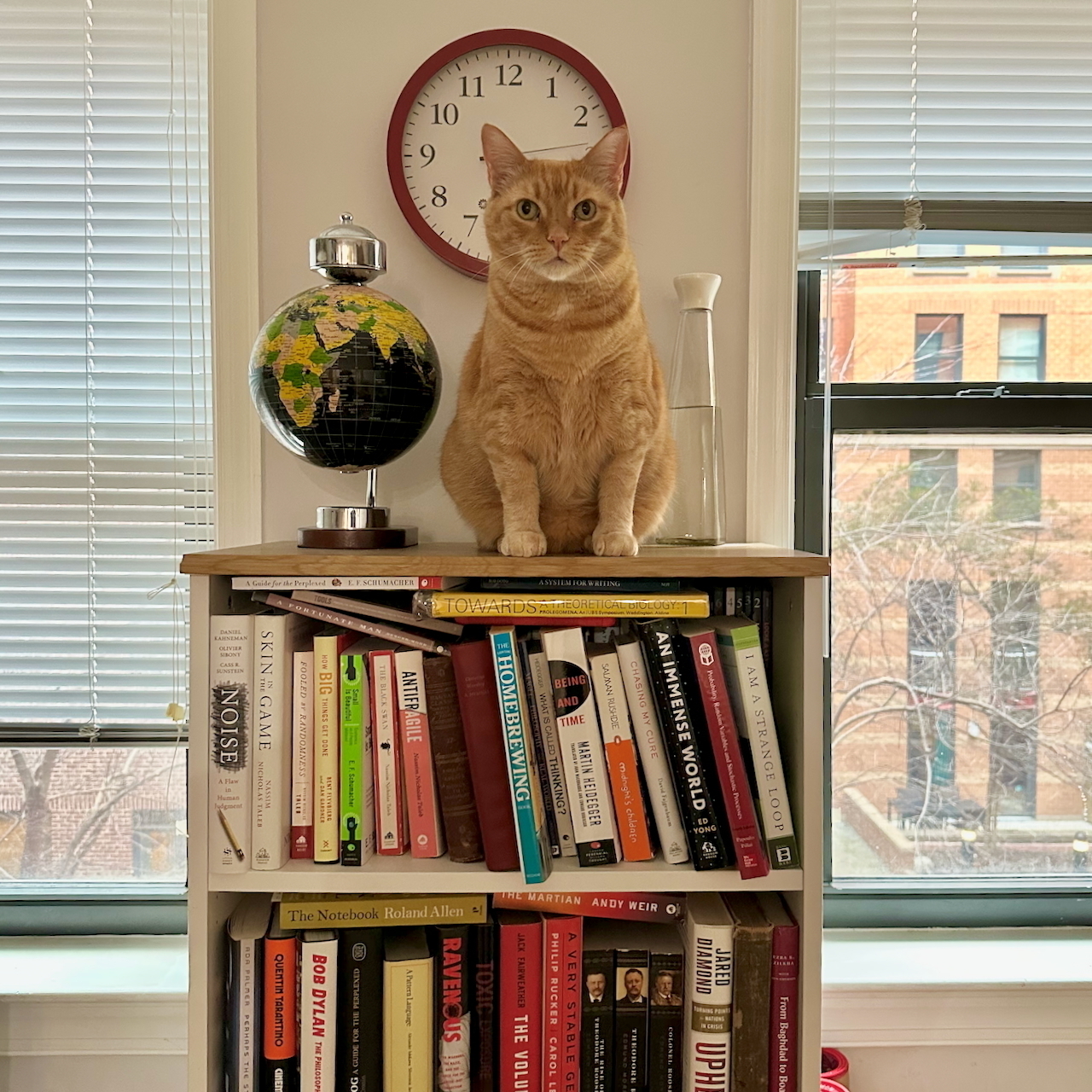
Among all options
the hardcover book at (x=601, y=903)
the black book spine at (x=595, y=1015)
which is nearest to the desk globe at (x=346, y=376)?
the hardcover book at (x=601, y=903)

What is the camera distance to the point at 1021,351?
1.49 meters

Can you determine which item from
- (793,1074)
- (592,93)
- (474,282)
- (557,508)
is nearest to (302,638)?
(557,508)

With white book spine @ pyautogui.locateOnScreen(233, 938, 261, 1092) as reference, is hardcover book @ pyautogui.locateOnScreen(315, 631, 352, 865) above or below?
above

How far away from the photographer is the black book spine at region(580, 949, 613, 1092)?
40.7 inches

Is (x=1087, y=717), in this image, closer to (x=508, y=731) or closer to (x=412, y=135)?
(x=508, y=731)

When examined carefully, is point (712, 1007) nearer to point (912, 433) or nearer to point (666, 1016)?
point (666, 1016)

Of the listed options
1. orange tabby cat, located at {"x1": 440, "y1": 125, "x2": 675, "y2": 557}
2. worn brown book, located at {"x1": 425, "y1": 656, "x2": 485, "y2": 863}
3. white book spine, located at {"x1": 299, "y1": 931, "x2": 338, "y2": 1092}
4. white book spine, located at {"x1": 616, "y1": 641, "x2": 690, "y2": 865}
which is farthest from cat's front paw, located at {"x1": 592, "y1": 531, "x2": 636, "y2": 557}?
white book spine, located at {"x1": 299, "y1": 931, "x2": 338, "y2": 1092}

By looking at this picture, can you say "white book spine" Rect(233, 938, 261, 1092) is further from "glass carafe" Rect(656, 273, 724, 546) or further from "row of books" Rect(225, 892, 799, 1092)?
"glass carafe" Rect(656, 273, 724, 546)

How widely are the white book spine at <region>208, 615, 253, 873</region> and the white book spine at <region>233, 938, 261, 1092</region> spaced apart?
0.10 meters

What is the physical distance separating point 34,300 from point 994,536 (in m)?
1.53

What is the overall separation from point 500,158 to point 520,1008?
96cm

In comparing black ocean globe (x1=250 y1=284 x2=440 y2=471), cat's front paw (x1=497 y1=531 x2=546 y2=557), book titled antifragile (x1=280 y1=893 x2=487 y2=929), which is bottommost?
book titled antifragile (x1=280 y1=893 x2=487 y2=929)

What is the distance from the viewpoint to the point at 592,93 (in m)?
1.31

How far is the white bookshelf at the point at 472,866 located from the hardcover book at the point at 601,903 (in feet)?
0.13
